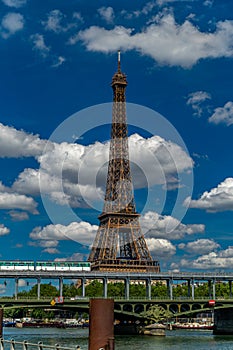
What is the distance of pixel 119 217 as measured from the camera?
477 feet

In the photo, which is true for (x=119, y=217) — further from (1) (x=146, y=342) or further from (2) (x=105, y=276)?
(1) (x=146, y=342)

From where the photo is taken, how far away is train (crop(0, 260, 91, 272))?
106188mm

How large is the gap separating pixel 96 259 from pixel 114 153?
30.7 meters

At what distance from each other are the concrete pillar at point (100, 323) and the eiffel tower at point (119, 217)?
120233 millimetres

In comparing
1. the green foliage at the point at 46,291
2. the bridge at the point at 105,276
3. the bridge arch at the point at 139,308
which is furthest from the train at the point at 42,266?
the green foliage at the point at 46,291

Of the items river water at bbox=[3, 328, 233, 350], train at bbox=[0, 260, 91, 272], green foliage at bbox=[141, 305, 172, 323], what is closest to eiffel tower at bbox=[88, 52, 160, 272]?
train at bbox=[0, 260, 91, 272]

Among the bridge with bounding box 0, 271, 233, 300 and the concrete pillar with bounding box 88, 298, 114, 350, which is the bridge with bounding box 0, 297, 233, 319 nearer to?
the bridge with bounding box 0, 271, 233, 300

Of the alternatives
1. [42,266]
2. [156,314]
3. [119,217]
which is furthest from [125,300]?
[119,217]

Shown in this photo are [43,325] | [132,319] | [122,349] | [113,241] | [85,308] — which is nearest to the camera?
[122,349]

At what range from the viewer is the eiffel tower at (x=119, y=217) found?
140375mm

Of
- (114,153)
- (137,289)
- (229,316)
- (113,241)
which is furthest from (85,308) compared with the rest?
(114,153)

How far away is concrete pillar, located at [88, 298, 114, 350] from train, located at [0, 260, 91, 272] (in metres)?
89.9

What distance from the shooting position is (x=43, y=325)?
152m

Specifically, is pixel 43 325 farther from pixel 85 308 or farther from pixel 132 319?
pixel 85 308
